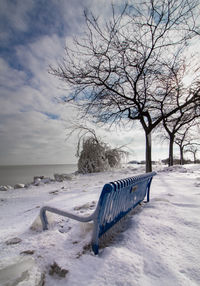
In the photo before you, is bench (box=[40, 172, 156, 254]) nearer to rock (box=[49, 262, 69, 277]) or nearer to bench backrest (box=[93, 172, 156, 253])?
bench backrest (box=[93, 172, 156, 253])

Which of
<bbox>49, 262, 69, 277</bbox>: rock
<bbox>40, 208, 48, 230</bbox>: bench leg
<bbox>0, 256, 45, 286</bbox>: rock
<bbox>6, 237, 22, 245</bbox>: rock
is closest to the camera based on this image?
<bbox>0, 256, 45, 286</bbox>: rock

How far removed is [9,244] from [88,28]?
25.7 ft

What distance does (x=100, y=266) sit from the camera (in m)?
1.35

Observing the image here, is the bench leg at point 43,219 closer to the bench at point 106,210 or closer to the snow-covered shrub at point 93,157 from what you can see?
the bench at point 106,210

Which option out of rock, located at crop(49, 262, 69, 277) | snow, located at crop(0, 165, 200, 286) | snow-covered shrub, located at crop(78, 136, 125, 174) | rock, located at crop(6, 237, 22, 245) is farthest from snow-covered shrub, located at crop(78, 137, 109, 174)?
rock, located at crop(49, 262, 69, 277)

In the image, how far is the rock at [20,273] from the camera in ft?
3.84

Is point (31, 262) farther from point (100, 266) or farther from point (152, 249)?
point (152, 249)

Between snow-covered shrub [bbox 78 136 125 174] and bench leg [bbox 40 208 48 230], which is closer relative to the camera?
bench leg [bbox 40 208 48 230]

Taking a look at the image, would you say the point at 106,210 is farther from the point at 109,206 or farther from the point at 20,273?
the point at 20,273

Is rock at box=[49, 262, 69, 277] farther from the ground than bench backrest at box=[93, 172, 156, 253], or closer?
closer

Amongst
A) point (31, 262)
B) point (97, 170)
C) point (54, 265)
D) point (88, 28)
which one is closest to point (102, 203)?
point (54, 265)

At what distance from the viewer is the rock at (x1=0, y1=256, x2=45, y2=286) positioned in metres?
1.17

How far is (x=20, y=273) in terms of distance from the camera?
4.10 ft

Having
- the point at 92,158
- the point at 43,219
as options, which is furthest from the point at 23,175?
the point at 43,219
